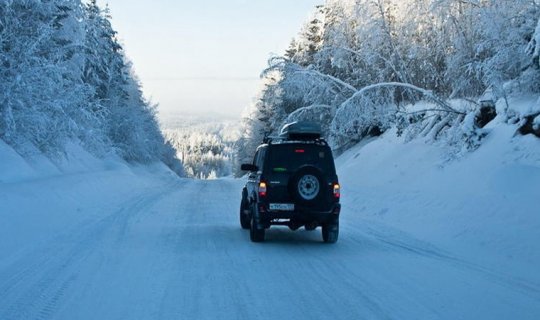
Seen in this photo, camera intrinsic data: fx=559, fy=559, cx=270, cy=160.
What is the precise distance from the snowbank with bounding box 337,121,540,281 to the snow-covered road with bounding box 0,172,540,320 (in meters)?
0.78

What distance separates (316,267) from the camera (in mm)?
8703

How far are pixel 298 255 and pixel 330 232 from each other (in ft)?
5.04

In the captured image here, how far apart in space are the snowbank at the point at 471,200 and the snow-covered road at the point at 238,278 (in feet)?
2.55

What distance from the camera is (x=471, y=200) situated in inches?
504

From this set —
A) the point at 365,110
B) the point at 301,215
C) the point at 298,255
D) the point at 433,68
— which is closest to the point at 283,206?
the point at 301,215

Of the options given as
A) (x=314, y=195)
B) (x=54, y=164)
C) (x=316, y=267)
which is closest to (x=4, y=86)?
(x=54, y=164)

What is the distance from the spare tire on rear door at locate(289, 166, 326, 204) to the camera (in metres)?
10.8

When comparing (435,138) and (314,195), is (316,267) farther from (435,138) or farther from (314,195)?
(435,138)

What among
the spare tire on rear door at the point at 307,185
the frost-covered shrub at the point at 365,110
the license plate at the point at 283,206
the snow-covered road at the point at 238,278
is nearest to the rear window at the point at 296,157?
the spare tire on rear door at the point at 307,185

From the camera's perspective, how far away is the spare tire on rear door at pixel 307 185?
10758 mm

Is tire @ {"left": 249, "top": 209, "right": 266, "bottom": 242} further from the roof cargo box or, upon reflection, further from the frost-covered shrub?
the frost-covered shrub

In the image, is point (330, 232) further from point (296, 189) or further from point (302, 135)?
point (302, 135)

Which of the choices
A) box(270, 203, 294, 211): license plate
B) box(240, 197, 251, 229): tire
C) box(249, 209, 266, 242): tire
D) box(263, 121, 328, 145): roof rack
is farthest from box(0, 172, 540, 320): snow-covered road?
box(263, 121, 328, 145): roof rack

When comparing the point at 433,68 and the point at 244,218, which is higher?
the point at 433,68
